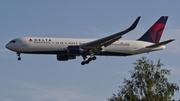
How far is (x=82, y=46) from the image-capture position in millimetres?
77938

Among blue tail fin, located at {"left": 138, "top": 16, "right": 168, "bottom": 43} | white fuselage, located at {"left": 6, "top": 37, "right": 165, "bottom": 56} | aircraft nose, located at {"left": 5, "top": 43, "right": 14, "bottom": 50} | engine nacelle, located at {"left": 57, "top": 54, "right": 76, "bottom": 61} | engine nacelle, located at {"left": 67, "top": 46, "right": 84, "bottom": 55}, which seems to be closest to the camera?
white fuselage, located at {"left": 6, "top": 37, "right": 165, "bottom": 56}

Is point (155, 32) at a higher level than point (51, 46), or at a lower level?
higher

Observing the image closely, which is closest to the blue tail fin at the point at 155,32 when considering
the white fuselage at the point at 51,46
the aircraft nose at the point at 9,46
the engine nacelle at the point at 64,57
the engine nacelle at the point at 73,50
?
the white fuselage at the point at 51,46

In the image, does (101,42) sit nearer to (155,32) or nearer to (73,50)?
(73,50)

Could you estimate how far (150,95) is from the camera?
57250 millimetres

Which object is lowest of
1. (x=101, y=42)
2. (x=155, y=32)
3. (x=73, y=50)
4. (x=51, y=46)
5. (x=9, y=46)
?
(x=73, y=50)

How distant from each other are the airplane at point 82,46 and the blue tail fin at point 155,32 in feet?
9.08

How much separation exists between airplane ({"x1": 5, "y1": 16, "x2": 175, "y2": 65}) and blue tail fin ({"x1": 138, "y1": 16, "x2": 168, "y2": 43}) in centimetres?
277

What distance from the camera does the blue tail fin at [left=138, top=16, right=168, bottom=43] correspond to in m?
88.3

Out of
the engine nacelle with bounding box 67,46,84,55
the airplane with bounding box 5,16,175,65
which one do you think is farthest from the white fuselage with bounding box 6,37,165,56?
the engine nacelle with bounding box 67,46,84,55

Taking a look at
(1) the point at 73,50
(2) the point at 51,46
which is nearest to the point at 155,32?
(1) the point at 73,50

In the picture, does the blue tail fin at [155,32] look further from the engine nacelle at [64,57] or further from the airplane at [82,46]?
the engine nacelle at [64,57]

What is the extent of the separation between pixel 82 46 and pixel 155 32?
17230mm

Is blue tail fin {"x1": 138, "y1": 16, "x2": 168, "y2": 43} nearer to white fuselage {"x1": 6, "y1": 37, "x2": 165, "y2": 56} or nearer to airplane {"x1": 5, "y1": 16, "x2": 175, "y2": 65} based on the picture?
airplane {"x1": 5, "y1": 16, "x2": 175, "y2": 65}
